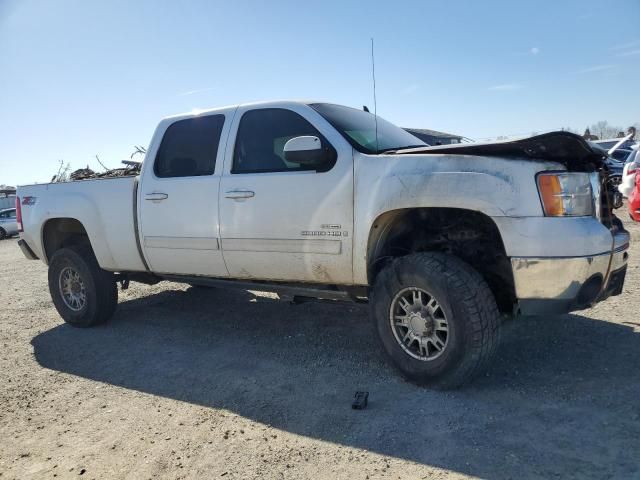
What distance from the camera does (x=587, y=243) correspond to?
9.58 ft

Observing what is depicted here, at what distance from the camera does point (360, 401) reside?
3.17 m

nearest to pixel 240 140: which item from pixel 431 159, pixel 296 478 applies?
pixel 431 159

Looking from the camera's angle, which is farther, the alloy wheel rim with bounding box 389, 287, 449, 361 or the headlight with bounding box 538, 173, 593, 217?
the alloy wheel rim with bounding box 389, 287, 449, 361

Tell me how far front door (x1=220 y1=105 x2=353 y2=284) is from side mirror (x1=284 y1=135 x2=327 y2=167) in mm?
142

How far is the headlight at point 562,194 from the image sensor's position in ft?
9.64

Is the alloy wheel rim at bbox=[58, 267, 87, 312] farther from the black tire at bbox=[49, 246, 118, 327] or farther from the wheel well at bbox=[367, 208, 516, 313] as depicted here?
the wheel well at bbox=[367, 208, 516, 313]

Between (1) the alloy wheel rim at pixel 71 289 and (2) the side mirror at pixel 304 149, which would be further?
(1) the alloy wheel rim at pixel 71 289

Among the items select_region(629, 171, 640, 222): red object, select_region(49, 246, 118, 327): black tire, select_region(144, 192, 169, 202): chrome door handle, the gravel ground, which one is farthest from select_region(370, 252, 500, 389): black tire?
select_region(629, 171, 640, 222): red object

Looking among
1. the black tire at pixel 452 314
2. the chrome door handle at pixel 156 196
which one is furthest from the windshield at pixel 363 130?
the chrome door handle at pixel 156 196

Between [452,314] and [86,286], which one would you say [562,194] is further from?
[86,286]

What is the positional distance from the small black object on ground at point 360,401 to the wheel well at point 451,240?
819mm

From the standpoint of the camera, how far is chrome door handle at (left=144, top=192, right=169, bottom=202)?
14.8 feet

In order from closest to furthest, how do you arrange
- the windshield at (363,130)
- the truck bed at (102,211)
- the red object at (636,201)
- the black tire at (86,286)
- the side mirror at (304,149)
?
the side mirror at (304,149) < the windshield at (363,130) < the truck bed at (102,211) < the black tire at (86,286) < the red object at (636,201)

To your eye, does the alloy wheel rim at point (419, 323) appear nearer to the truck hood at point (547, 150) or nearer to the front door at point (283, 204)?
the front door at point (283, 204)
